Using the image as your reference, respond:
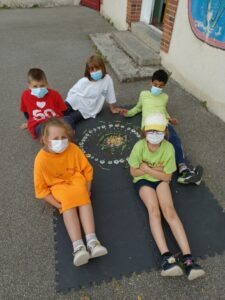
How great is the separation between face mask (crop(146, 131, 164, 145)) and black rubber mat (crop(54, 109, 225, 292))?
0.74 m

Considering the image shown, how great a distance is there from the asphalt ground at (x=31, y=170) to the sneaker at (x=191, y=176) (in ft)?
0.68

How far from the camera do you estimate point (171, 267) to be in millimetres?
2170

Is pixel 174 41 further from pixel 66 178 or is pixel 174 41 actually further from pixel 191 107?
pixel 66 178

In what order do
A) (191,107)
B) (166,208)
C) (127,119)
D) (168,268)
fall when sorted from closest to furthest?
(168,268) → (166,208) → (127,119) → (191,107)

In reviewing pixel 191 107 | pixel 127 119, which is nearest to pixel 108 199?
pixel 127 119

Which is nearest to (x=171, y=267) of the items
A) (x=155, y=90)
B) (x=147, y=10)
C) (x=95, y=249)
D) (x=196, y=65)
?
(x=95, y=249)

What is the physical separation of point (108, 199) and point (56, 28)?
6668 mm

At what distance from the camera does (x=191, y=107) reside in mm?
4488

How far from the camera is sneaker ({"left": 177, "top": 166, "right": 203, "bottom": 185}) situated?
3.02 metres

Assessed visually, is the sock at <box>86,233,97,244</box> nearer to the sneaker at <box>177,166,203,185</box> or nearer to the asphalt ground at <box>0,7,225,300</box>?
the asphalt ground at <box>0,7,225,300</box>

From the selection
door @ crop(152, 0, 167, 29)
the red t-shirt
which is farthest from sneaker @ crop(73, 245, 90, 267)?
door @ crop(152, 0, 167, 29)

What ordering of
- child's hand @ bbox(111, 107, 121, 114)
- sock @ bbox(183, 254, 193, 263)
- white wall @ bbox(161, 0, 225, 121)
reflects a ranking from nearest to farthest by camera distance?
sock @ bbox(183, 254, 193, 263), white wall @ bbox(161, 0, 225, 121), child's hand @ bbox(111, 107, 121, 114)

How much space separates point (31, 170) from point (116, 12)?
619 centimetres

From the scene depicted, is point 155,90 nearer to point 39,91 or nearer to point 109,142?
point 109,142
